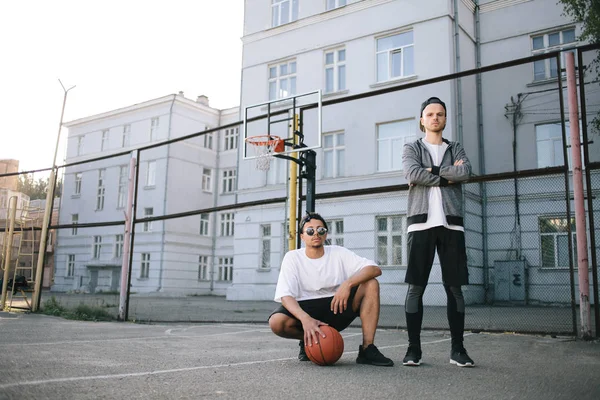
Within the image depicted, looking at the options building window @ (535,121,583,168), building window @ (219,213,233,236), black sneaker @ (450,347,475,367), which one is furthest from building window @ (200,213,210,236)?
black sneaker @ (450,347,475,367)

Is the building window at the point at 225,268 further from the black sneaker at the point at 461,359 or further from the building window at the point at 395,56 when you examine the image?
the black sneaker at the point at 461,359

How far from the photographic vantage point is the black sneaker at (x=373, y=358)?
154 inches

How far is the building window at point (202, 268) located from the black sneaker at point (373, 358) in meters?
27.3

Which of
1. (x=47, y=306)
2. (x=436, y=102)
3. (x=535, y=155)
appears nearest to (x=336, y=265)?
(x=436, y=102)

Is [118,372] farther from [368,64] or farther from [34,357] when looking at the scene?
[368,64]

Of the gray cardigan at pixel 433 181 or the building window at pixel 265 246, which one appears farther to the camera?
the building window at pixel 265 246

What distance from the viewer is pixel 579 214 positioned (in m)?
5.86

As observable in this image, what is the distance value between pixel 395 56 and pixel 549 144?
5.72 m

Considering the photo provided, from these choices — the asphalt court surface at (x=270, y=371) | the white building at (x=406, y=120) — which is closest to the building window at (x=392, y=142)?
the white building at (x=406, y=120)

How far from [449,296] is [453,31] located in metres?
14.8

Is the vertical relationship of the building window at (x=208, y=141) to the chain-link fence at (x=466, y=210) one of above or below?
above

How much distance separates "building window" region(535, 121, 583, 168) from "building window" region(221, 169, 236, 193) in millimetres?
19138

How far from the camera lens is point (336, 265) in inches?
162

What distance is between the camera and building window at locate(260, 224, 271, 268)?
1945 cm
